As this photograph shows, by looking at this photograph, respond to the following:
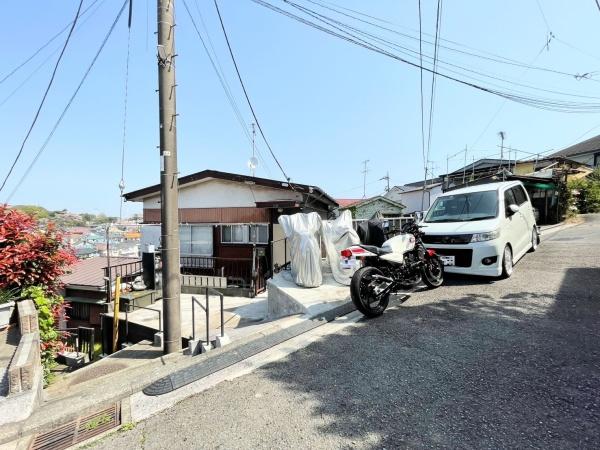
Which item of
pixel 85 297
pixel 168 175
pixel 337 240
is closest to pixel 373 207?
pixel 337 240

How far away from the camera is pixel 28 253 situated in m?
4.73

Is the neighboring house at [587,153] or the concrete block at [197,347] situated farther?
the neighboring house at [587,153]

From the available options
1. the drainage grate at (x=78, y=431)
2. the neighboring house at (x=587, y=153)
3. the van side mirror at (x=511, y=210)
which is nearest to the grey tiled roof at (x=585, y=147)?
the neighboring house at (x=587, y=153)

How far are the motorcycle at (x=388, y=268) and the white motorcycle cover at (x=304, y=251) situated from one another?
137 cm

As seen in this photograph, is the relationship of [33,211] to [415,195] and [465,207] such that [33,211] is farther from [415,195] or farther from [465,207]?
[415,195]

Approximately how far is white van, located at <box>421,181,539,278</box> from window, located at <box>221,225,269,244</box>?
6.14m

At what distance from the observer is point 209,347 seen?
14.1 ft

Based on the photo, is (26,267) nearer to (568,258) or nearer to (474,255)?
(474,255)

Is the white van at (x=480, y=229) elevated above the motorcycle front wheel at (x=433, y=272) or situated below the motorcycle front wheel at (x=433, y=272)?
above

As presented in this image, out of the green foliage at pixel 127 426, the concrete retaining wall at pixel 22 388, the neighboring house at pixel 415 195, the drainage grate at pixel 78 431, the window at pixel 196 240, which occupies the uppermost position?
the neighboring house at pixel 415 195

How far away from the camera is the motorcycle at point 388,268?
4.50 m

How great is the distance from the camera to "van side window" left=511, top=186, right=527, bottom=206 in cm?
748

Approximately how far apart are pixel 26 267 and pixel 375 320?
210 inches

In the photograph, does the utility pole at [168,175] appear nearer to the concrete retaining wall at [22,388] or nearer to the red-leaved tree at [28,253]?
the concrete retaining wall at [22,388]
